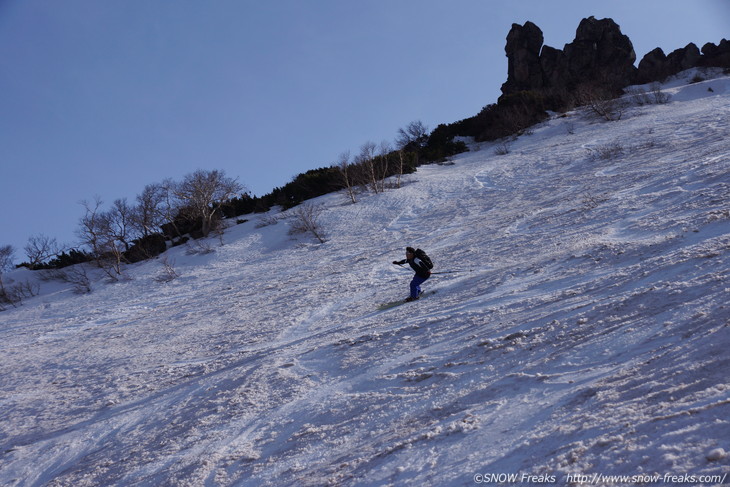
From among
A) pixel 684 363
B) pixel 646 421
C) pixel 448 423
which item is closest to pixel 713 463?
pixel 646 421

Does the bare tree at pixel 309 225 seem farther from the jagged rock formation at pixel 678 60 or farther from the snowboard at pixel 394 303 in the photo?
the jagged rock formation at pixel 678 60

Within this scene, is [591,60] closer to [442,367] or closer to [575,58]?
[575,58]

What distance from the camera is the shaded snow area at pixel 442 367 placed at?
3023mm

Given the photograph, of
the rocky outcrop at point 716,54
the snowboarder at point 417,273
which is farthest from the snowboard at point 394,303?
the rocky outcrop at point 716,54

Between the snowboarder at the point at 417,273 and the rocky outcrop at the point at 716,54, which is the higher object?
the rocky outcrop at the point at 716,54

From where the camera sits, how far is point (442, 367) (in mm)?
5098

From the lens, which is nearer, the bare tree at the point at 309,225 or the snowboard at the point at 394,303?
the snowboard at the point at 394,303

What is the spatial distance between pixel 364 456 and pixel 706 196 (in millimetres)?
9997

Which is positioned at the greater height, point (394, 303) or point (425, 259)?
point (425, 259)

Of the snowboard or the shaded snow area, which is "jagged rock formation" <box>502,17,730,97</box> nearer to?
the shaded snow area

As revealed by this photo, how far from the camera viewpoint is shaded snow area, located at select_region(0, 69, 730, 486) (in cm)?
302

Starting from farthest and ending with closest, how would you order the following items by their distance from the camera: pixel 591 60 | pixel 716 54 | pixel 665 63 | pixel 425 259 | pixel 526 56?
1. pixel 526 56
2. pixel 591 60
3. pixel 665 63
4. pixel 716 54
5. pixel 425 259

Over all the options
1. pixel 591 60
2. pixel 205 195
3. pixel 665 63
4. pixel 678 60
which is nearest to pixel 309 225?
pixel 205 195

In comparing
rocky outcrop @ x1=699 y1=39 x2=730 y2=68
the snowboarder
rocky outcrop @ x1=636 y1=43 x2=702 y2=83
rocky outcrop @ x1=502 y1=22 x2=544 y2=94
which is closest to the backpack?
the snowboarder
